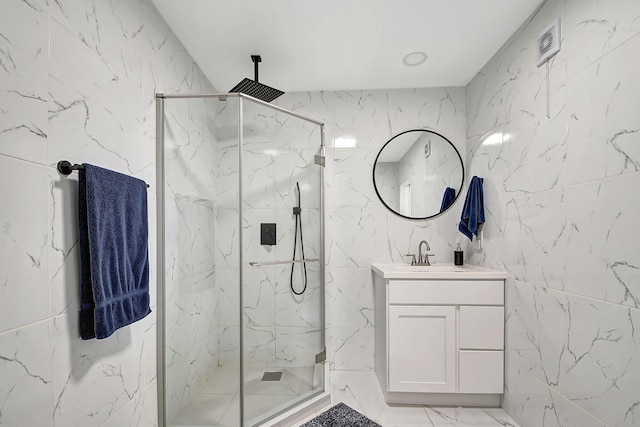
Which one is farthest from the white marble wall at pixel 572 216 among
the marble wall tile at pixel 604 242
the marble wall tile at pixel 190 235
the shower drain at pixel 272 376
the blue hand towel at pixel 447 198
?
the marble wall tile at pixel 190 235

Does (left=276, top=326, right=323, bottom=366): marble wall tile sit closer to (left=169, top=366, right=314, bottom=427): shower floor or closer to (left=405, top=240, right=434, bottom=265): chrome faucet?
(left=169, top=366, right=314, bottom=427): shower floor

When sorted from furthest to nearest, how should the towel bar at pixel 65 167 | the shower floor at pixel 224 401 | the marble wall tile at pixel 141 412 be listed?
the shower floor at pixel 224 401
the marble wall tile at pixel 141 412
the towel bar at pixel 65 167

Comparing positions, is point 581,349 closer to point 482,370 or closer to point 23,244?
point 482,370

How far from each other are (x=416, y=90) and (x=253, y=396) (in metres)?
2.59

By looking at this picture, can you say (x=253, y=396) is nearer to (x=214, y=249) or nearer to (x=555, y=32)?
(x=214, y=249)

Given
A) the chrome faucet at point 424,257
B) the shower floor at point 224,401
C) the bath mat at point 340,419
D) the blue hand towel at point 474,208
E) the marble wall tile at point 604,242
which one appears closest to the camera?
the marble wall tile at point 604,242

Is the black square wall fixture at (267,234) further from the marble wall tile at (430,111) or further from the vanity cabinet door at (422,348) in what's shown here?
the marble wall tile at (430,111)

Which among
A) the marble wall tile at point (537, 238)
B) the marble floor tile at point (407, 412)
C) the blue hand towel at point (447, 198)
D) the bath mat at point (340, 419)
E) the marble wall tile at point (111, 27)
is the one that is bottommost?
the marble floor tile at point (407, 412)

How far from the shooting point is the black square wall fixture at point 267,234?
1.82 m

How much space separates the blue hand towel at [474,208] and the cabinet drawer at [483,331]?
1.99ft

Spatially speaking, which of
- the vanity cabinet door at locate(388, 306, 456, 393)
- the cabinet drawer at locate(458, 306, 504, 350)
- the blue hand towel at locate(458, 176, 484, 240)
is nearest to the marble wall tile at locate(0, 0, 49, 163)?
the vanity cabinet door at locate(388, 306, 456, 393)

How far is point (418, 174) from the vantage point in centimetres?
265

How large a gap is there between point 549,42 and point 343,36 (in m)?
1.10

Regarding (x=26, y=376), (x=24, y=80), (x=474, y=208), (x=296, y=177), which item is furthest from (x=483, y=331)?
(x=24, y=80)
